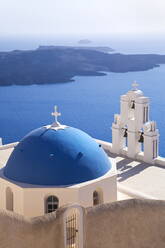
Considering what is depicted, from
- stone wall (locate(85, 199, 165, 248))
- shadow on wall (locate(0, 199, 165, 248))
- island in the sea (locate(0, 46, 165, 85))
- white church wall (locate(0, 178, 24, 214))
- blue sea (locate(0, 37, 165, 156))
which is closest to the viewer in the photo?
shadow on wall (locate(0, 199, 165, 248))

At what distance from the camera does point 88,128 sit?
126ft

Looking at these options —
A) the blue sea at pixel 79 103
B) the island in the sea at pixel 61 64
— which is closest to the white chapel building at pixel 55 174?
the blue sea at pixel 79 103

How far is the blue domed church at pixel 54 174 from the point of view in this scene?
401 inches

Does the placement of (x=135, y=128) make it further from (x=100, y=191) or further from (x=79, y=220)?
(x=79, y=220)

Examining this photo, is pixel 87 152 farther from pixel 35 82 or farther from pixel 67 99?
pixel 35 82

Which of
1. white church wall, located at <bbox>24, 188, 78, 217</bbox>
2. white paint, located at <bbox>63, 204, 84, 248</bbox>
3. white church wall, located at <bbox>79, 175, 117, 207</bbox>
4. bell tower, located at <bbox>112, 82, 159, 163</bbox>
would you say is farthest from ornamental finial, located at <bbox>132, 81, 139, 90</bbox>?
white paint, located at <bbox>63, 204, 84, 248</bbox>

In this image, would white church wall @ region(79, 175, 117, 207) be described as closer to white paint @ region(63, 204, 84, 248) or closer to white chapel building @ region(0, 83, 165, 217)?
white chapel building @ region(0, 83, 165, 217)

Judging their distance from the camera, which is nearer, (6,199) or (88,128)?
(6,199)

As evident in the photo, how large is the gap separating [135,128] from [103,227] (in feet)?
23.3

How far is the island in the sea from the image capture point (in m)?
71.5

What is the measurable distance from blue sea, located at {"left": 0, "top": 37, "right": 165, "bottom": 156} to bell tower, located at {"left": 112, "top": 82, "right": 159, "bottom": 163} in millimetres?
15019

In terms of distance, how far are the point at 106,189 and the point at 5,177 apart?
2452mm

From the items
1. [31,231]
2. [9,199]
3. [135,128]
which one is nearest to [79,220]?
[31,231]

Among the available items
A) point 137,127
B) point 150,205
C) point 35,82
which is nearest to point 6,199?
point 150,205
